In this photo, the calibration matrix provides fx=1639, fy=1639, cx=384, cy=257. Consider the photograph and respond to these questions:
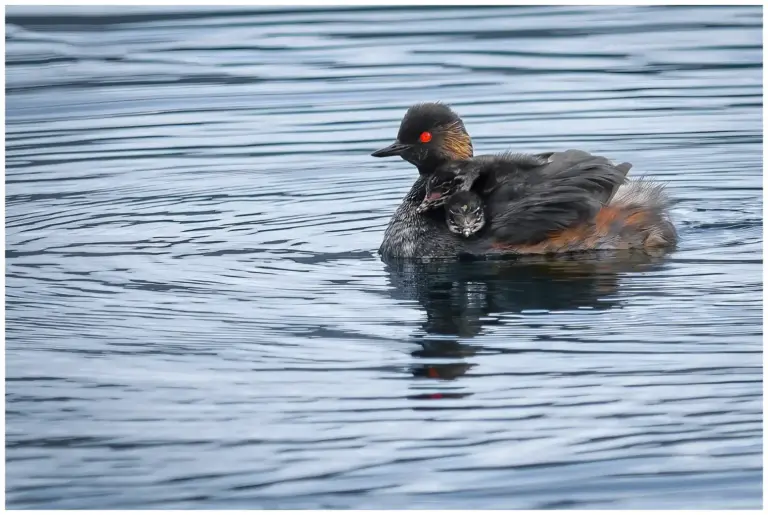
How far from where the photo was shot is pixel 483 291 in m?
8.88

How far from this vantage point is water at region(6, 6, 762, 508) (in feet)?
20.6

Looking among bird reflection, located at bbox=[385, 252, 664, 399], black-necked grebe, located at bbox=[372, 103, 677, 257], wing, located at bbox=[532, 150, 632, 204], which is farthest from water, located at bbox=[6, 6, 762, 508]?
wing, located at bbox=[532, 150, 632, 204]

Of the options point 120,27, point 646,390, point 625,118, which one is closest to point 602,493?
point 646,390

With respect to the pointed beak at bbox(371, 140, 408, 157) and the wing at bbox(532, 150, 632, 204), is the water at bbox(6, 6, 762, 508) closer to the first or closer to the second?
the wing at bbox(532, 150, 632, 204)

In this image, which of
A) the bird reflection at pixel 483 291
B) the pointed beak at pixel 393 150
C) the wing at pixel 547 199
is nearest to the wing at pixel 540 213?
the wing at pixel 547 199

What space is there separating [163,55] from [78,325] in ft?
27.4

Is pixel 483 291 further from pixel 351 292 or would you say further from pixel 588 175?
pixel 588 175

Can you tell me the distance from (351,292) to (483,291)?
0.71 m

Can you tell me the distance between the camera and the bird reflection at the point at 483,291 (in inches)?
302

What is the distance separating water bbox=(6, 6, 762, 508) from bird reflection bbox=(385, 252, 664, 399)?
0.03 metres

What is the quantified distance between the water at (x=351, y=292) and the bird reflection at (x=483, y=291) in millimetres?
26

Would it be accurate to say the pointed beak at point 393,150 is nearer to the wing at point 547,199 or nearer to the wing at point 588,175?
the wing at point 547,199

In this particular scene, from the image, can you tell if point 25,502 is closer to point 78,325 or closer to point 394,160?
point 78,325

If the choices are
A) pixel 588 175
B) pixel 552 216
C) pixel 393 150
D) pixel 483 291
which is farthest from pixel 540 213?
pixel 393 150
